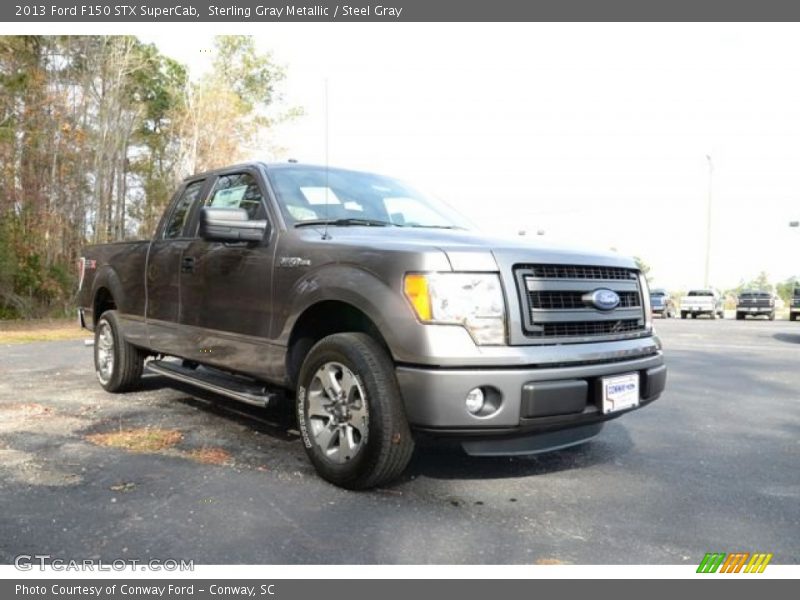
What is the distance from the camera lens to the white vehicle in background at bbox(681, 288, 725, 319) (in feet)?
112

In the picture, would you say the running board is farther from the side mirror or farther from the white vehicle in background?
the white vehicle in background

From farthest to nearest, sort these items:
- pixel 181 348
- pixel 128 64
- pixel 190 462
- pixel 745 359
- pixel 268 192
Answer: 1. pixel 128 64
2. pixel 745 359
3. pixel 181 348
4. pixel 268 192
5. pixel 190 462

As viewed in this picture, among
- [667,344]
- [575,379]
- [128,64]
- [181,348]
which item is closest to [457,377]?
[575,379]

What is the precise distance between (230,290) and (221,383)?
2.21 ft

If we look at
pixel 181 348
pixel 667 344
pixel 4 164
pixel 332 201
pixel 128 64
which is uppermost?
pixel 128 64

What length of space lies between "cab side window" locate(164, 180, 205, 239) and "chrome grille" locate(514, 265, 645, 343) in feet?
10.2

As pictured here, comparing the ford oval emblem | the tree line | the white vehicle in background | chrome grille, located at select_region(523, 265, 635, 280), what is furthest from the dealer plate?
the white vehicle in background

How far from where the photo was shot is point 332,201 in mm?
4332

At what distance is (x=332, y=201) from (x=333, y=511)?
2118 mm

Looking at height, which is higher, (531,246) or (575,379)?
(531,246)

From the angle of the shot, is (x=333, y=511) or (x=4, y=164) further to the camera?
(x=4, y=164)

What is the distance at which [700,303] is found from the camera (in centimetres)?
3444

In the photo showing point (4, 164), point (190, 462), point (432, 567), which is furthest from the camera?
point (4, 164)

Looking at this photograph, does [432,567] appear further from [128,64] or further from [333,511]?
[128,64]
